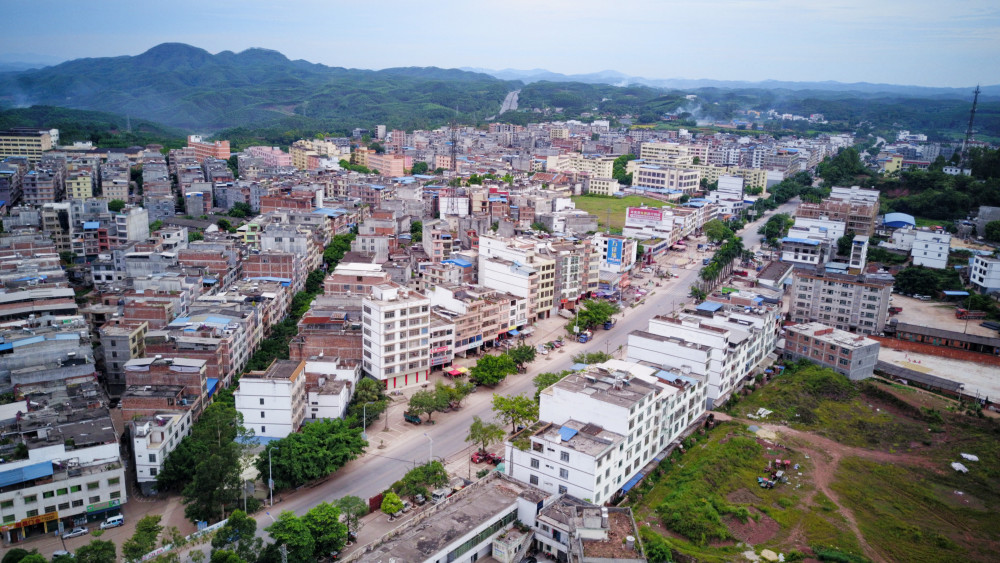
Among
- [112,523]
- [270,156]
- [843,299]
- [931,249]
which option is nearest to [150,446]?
[112,523]

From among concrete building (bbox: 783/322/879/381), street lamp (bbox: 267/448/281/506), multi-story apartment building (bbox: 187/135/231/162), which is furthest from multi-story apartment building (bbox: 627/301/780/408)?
multi-story apartment building (bbox: 187/135/231/162)

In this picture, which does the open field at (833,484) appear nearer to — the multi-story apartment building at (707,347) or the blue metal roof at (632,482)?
the blue metal roof at (632,482)

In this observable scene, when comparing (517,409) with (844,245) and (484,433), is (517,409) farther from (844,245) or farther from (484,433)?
(844,245)

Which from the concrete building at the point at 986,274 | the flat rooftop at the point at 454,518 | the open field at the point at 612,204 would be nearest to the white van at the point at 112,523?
the flat rooftop at the point at 454,518

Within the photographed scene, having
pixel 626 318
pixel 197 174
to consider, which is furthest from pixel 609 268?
pixel 197 174

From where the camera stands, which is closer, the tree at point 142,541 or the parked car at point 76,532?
the tree at point 142,541

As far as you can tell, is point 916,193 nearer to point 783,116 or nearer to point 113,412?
point 113,412

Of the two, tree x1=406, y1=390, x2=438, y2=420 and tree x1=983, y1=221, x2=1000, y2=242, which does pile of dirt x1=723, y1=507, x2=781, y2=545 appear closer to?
tree x1=406, y1=390, x2=438, y2=420
